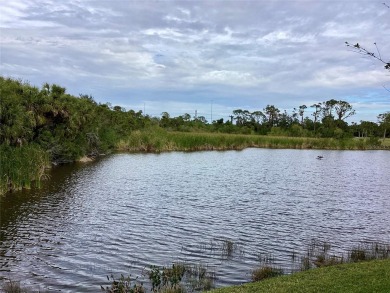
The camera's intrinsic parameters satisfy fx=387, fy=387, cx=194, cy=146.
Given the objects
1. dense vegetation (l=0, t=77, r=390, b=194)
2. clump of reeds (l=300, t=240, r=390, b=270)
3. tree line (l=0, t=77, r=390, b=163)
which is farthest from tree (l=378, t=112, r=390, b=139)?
clump of reeds (l=300, t=240, r=390, b=270)

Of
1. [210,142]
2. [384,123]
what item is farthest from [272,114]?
[210,142]

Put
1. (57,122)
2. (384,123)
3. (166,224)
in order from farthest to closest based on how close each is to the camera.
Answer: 1. (384,123)
2. (57,122)
3. (166,224)

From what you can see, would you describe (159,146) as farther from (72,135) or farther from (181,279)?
(181,279)

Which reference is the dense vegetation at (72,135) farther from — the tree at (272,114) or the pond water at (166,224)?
the tree at (272,114)

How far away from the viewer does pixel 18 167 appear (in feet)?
64.2

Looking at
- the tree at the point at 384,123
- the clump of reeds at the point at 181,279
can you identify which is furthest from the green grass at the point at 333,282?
the tree at the point at 384,123

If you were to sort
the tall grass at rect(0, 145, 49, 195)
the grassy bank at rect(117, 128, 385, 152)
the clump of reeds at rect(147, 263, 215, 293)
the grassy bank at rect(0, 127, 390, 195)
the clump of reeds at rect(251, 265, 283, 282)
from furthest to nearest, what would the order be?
the grassy bank at rect(117, 128, 385, 152) < the grassy bank at rect(0, 127, 390, 195) < the tall grass at rect(0, 145, 49, 195) < the clump of reeds at rect(251, 265, 283, 282) < the clump of reeds at rect(147, 263, 215, 293)

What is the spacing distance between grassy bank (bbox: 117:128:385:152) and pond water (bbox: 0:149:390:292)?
2598 centimetres

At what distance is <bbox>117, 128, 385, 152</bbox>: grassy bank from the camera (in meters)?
53.6

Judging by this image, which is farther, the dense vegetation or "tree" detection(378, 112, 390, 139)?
"tree" detection(378, 112, 390, 139)

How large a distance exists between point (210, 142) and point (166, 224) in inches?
1837

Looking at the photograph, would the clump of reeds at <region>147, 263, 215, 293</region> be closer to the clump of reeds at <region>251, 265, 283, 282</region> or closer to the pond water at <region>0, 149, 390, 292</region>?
the pond water at <region>0, 149, 390, 292</region>

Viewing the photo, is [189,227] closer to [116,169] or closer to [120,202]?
[120,202]

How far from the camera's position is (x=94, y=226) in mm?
14156
